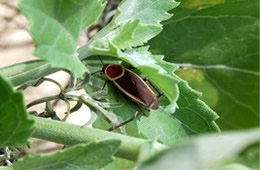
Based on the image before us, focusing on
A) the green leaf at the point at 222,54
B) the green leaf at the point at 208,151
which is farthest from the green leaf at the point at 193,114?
the green leaf at the point at 208,151

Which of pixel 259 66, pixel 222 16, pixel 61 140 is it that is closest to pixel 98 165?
pixel 61 140

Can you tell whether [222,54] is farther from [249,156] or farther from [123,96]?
[249,156]

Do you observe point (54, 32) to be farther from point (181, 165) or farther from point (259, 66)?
point (259, 66)

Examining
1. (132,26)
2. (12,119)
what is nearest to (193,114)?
(132,26)

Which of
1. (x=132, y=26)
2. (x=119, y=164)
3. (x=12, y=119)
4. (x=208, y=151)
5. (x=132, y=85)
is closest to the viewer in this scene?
(x=208, y=151)

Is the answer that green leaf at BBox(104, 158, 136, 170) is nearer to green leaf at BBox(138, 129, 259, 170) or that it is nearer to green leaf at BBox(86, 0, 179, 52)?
green leaf at BBox(86, 0, 179, 52)

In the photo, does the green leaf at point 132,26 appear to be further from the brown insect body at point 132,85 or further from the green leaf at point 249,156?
the green leaf at point 249,156
